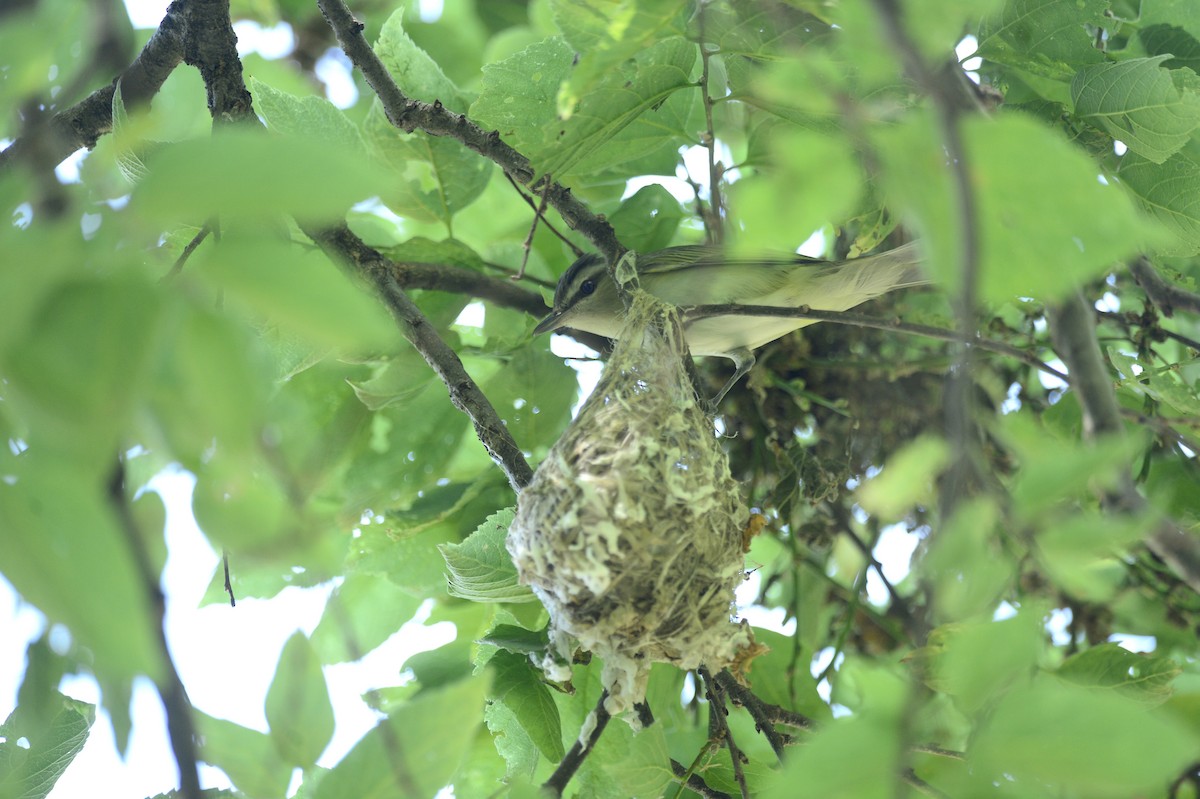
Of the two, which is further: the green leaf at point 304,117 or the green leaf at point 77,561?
the green leaf at point 304,117

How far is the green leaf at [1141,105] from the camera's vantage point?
6.38 ft

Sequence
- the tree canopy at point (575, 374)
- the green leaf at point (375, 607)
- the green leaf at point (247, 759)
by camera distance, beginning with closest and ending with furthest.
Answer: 1. the tree canopy at point (575, 374)
2. the green leaf at point (247, 759)
3. the green leaf at point (375, 607)

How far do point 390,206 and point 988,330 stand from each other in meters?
1.80

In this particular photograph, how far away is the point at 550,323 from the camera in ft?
9.07

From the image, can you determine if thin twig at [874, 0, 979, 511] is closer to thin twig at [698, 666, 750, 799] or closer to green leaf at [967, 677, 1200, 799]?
green leaf at [967, 677, 1200, 799]

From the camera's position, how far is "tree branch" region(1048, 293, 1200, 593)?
98 cm

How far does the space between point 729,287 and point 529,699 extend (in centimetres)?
155

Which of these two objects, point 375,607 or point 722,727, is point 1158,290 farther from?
point 375,607

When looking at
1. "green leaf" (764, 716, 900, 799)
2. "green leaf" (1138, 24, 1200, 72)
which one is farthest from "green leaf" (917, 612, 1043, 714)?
"green leaf" (1138, 24, 1200, 72)

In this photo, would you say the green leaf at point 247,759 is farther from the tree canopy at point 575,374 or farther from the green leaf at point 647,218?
the green leaf at point 647,218

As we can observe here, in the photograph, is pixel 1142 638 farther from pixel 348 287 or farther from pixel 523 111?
pixel 348 287

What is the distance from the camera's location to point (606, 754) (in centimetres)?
183

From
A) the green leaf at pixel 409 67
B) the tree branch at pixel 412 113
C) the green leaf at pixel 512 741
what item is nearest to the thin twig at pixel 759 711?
the green leaf at pixel 512 741

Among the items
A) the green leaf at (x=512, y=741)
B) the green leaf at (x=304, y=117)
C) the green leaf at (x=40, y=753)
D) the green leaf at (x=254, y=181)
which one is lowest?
the green leaf at (x=512, y=741)
